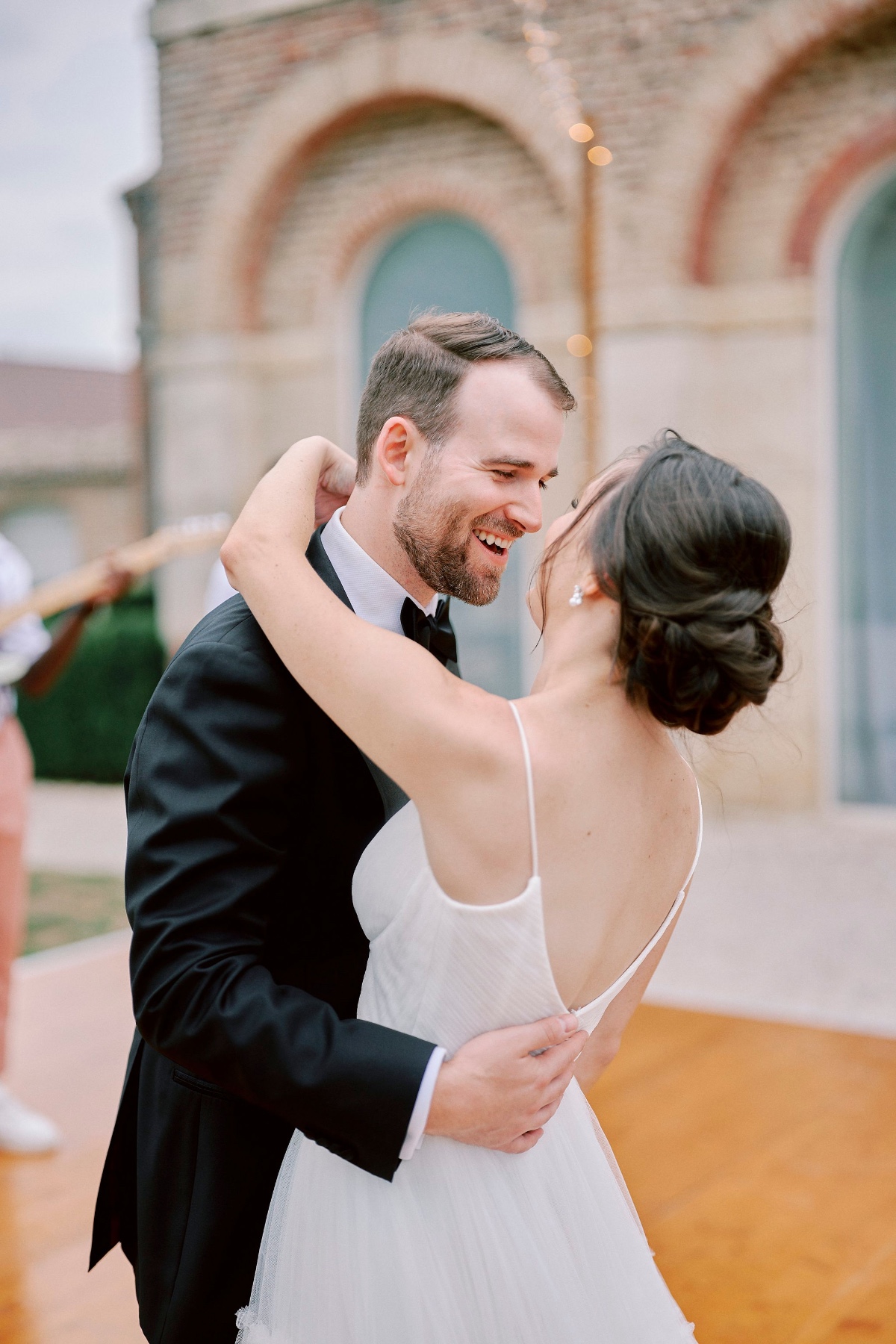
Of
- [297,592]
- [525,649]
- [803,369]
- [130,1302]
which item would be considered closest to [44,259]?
[525,649]

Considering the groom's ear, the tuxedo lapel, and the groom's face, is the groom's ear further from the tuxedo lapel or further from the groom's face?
the tuxedo lapel

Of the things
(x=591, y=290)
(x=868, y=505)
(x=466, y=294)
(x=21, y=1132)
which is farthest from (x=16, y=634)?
(x=868, y=505)

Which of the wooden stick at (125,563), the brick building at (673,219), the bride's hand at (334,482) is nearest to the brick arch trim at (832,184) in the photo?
the brick building at (673,219)

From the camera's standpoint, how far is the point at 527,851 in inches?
48.3

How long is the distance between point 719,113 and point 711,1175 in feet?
18.2

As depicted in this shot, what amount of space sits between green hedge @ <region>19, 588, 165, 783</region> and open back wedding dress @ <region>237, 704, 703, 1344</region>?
27.0 feet

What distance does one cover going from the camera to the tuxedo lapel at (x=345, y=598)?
4.69 feet

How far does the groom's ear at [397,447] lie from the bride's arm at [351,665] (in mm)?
126

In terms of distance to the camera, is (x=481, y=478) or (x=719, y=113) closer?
(x=481, y=478)

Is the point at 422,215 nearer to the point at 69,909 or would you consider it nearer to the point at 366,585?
the point at 69,909

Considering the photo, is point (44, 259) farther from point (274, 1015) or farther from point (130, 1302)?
point (274, 1015)

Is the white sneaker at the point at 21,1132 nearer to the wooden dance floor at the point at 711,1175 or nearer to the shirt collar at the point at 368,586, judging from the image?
the wooden dance floor at the point at 711,1175

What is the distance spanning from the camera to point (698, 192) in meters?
6.84

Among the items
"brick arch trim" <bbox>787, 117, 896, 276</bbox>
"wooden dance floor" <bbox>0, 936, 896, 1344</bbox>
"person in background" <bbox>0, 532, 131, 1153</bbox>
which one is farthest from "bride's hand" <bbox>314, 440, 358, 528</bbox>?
"brick arch trim" <bbox>787, 117, 896, 276</bbox>
